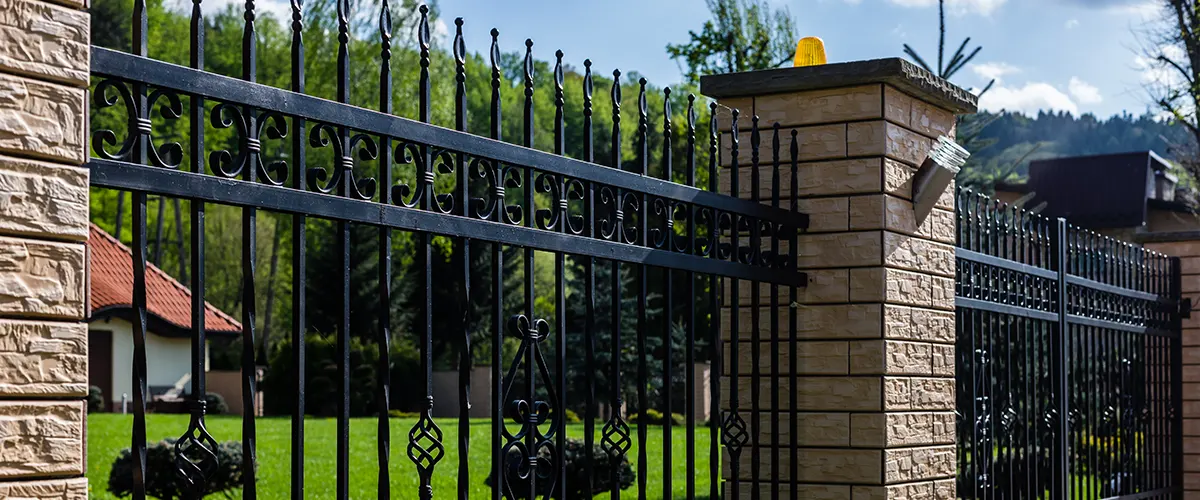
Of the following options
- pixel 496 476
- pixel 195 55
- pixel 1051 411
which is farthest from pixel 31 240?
pixel 1051 411

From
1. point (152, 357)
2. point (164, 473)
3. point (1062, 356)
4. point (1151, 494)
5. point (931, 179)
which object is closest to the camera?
point (931, 179)

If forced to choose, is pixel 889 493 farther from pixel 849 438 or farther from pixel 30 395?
pixel 30 395

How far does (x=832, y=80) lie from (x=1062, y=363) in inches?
125

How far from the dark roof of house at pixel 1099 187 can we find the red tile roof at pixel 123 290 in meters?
23.5

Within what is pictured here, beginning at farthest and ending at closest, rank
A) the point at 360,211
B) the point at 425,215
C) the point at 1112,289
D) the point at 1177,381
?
the point at 1177,381, the point at 1112,289, the point at 425,215, the point at 360,211

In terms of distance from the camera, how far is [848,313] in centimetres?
497

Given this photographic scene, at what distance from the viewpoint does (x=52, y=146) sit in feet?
8.00

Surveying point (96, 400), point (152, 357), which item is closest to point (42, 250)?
point (96, 400)

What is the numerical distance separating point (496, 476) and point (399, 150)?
3.26 ft

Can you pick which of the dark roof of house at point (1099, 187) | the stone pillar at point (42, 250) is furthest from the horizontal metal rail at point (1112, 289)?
the dark roof of house at point (1099, 187)

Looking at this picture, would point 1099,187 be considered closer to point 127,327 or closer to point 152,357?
point 152,357

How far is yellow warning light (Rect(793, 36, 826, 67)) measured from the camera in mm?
5430

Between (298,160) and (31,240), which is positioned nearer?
(31,240)

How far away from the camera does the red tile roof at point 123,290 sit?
26.8 meters
